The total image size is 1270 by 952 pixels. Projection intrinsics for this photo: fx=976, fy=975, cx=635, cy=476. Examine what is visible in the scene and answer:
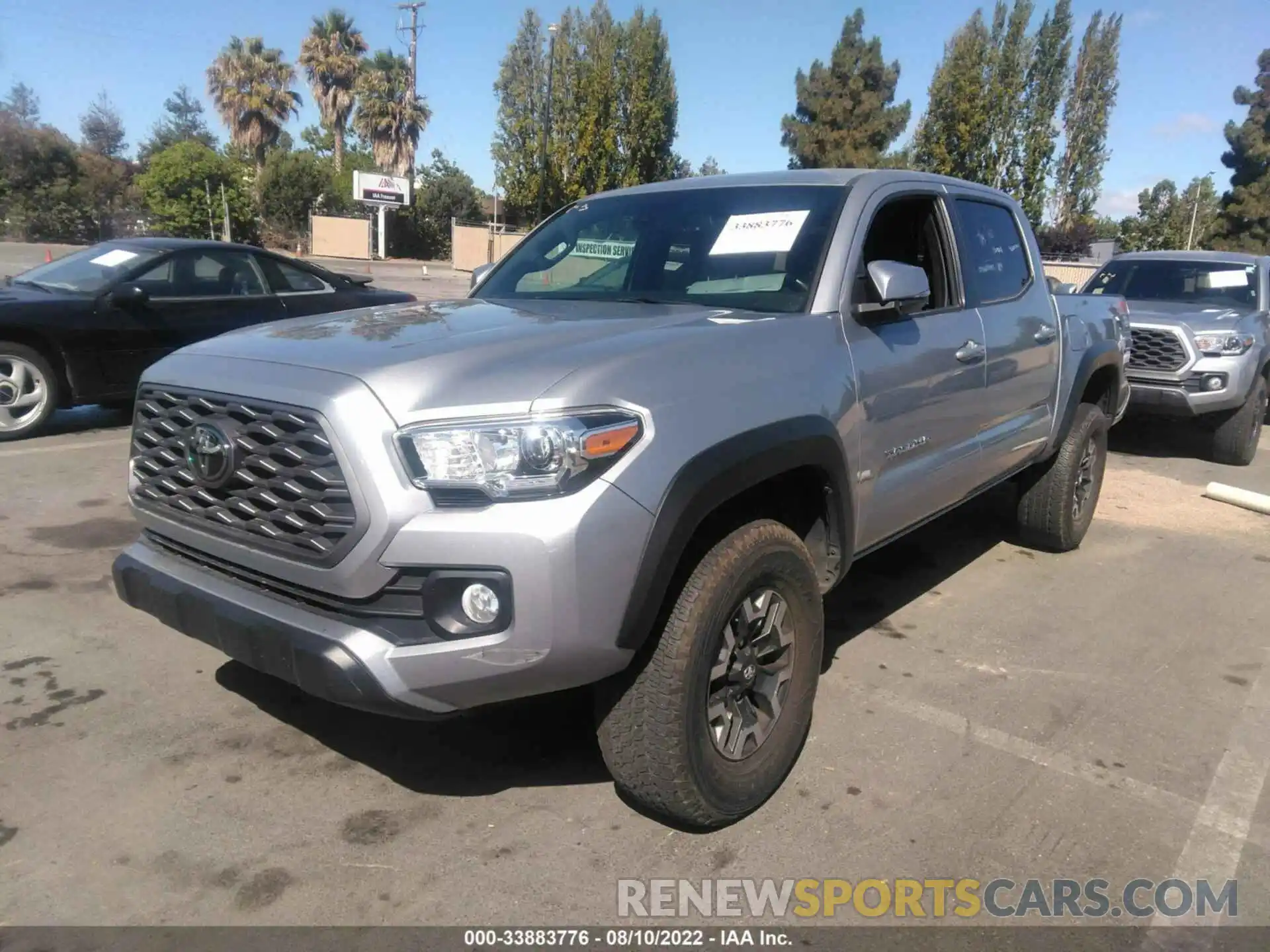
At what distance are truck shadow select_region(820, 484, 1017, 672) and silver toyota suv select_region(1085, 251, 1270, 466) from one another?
2.25m

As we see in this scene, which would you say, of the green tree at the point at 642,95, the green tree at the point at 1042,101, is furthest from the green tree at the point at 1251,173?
the green tree at the point at 642,95

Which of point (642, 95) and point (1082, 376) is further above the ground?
point (642, 95)

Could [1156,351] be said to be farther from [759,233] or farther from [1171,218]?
[1171,218]

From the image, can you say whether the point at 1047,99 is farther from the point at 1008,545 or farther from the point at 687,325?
the point at 687,325

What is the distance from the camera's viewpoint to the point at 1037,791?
3.09 m

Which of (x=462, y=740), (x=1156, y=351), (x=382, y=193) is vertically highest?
(x=382, y=193)

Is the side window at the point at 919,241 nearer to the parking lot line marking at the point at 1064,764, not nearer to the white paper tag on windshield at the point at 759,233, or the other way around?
the white paper tag on windshield at the point at 759,233

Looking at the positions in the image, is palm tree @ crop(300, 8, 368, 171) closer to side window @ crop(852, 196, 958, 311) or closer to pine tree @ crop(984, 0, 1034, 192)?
pine tree @ crop(984, 0, 1034, 192)

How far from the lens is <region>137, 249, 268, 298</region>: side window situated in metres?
7.67

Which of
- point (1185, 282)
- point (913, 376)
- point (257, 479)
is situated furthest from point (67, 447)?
point (1185, 282)

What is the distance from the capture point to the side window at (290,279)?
837cm

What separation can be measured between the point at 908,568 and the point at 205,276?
6002mm

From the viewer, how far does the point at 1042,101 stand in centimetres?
4038

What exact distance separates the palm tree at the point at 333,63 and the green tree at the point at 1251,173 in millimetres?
43300
